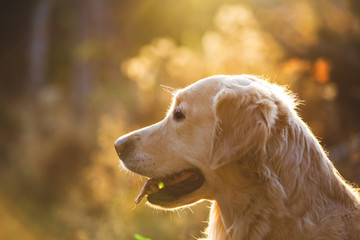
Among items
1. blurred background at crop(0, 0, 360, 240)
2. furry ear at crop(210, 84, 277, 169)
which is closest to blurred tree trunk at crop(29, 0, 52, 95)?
blurred background at crop(0, 0, 360, 240)

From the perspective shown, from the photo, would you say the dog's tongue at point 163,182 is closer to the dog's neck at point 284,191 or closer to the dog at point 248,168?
the dog at point 248,168

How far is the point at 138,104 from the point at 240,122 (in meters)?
6.24

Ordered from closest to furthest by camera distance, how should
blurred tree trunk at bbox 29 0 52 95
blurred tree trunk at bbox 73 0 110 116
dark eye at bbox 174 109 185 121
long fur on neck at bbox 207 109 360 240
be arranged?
long fur on neck at bbox 207 109 360 240, dark eye at bbox 174 109 185 121, blurred tree trunk at bbox 73 0 110 116, blurred tree trunk at bbox 29 0 52 95

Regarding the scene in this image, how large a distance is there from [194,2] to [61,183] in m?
8.21

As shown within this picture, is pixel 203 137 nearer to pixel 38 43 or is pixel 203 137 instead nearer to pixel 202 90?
pixel 202 90

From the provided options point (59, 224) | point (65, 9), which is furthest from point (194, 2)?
point (59, 224)

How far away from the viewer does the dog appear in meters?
2.23

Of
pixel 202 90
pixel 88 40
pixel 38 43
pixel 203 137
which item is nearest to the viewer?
pixel 203 137

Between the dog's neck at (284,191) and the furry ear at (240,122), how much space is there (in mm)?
131

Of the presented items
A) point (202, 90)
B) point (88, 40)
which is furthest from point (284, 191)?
point (88, 40)

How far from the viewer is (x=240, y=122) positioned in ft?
7.60

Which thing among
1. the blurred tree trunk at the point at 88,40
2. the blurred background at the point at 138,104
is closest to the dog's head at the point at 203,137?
the blurred background at the point at 138,104

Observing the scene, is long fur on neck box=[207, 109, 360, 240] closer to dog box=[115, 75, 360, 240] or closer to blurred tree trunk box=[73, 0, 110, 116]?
dog box=[115, 75, 360, 240]

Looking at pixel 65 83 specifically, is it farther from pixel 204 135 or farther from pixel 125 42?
pixel 204 135
